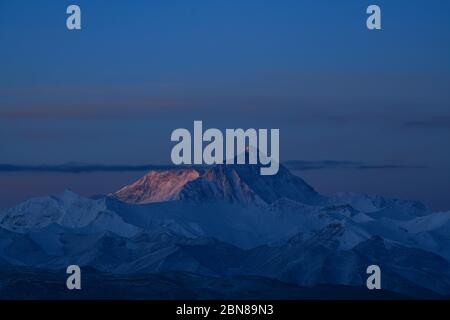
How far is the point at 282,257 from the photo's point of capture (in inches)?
3332

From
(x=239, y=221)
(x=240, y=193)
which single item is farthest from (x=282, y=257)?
(x=240, y=193)

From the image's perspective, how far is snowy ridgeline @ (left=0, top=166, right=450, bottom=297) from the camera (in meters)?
82.6

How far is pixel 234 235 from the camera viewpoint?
283ft

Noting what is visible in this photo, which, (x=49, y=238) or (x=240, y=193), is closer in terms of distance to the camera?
(x=49, y=238)

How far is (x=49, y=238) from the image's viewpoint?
84188 mm

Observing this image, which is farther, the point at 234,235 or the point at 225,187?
the point at 225,187

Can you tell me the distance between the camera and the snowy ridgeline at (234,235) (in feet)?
271
